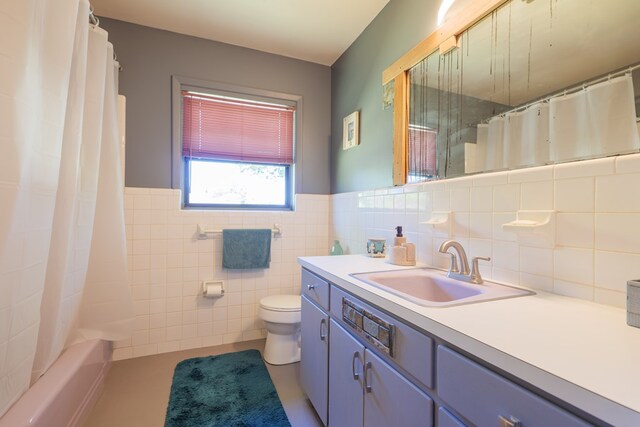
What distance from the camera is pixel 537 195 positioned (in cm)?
103

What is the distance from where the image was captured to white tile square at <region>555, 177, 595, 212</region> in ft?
2.92

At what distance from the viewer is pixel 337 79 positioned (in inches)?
102

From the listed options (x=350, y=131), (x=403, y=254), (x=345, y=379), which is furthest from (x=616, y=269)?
(x=350, y=131)

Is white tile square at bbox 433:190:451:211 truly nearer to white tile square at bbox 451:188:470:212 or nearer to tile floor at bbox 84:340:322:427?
white tile square at bbox 451:188:470:212

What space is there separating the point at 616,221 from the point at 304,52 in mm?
2372

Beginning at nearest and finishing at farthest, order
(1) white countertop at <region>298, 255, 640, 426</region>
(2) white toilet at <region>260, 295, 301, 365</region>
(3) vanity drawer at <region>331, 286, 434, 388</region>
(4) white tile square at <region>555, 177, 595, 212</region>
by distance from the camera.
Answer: (1) white countertop at <region>298, 255, 640, 426</region>
(3) vanity drawer at <region>331, 286, 434, 388</region>
(4) white tile square at <region>555, 177, 595, 212</region>
(2) white toilet at <region>260, 295, 301, 365</region>

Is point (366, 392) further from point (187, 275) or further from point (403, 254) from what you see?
point (187, 275)

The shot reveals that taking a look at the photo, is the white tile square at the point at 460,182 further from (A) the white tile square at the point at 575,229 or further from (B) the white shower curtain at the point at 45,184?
(B) the white shower curtain at the point at 45,184

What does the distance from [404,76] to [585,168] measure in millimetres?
1121

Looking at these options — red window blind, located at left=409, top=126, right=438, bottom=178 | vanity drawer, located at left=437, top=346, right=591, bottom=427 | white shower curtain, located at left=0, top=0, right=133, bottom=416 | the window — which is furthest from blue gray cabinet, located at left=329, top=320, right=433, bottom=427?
the window

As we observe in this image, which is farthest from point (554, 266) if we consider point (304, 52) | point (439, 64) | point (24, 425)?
point (304, 52)

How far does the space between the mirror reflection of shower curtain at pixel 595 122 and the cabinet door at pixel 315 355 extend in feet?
3.65

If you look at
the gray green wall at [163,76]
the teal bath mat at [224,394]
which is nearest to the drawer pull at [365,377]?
the teal bath mat at [224,394]

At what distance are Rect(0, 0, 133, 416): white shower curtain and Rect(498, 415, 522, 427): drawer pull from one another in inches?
55.4
